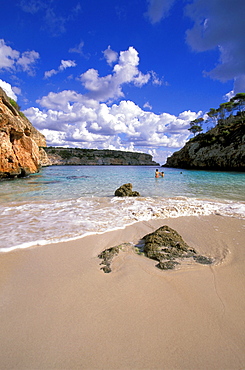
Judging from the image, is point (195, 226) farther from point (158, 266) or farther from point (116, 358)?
point (116, 358)

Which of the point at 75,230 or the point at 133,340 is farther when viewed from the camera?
the point at 75,230

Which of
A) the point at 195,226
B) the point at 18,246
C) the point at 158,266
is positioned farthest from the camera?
the point at 195,226

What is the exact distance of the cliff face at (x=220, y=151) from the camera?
3881 cm

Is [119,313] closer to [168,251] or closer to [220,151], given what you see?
[168,251]

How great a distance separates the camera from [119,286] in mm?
2336

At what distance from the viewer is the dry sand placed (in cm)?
142

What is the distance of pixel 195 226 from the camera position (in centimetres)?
481

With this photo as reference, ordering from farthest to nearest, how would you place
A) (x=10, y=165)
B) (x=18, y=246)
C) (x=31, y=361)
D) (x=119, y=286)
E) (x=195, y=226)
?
1. (x=10, y=165)
2. (x=195, y=226)
3. (x=18, y=246)
4. (x=119, y=286)
5. (x=31, y=361)

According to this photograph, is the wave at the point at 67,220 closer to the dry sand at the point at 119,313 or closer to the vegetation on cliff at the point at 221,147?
→ the dry sand at the point at 119,313

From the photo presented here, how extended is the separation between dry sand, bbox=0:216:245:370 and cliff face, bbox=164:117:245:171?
43.6 meters

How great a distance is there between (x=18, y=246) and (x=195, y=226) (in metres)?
4.36

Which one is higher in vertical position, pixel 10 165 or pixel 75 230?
pixel 10 165

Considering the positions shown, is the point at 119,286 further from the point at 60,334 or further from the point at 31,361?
the point at 31,361

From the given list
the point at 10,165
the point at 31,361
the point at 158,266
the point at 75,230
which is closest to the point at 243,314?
the point at 158,266
